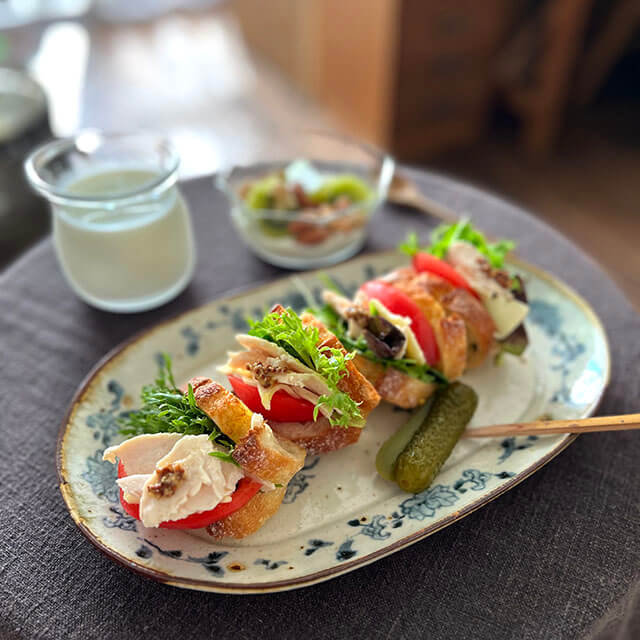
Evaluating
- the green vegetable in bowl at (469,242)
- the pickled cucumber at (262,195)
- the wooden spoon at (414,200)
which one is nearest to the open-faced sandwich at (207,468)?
the green vegetable in bowl at (469,242)

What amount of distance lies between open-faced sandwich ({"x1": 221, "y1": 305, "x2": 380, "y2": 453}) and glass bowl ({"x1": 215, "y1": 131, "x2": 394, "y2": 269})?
0.75 m

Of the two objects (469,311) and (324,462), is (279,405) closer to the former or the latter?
(324,462)

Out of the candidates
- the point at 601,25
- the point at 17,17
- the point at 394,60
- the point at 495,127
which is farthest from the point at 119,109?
the point at 601,25

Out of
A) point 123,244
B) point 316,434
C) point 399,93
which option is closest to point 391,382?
point 316,434

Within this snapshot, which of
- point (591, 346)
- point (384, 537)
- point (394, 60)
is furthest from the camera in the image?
point (394, 60)

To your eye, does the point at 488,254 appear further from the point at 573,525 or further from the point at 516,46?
the point at 516,46

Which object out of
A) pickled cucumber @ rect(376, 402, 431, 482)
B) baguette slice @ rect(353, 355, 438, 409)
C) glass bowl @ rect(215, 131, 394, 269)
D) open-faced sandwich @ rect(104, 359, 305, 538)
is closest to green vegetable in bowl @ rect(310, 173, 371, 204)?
glass bowl @ rect(215, 131, 394, 269)

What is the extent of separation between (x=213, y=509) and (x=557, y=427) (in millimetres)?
863

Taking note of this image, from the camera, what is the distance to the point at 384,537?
155 cm

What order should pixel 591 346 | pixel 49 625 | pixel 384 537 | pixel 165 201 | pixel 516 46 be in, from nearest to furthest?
pixel 49 625 → pixel 384 537 → pixel 591 346 → pixel 165 201 → pixel 516 46

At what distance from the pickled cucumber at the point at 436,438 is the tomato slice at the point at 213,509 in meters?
0.37

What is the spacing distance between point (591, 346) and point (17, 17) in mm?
5724

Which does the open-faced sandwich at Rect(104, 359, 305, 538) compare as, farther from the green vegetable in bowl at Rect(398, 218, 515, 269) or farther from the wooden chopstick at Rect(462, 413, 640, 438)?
the green vegetable in bowl at Rect(398, 218, 515, 269)

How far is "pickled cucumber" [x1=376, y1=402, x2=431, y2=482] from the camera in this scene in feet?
5.59
